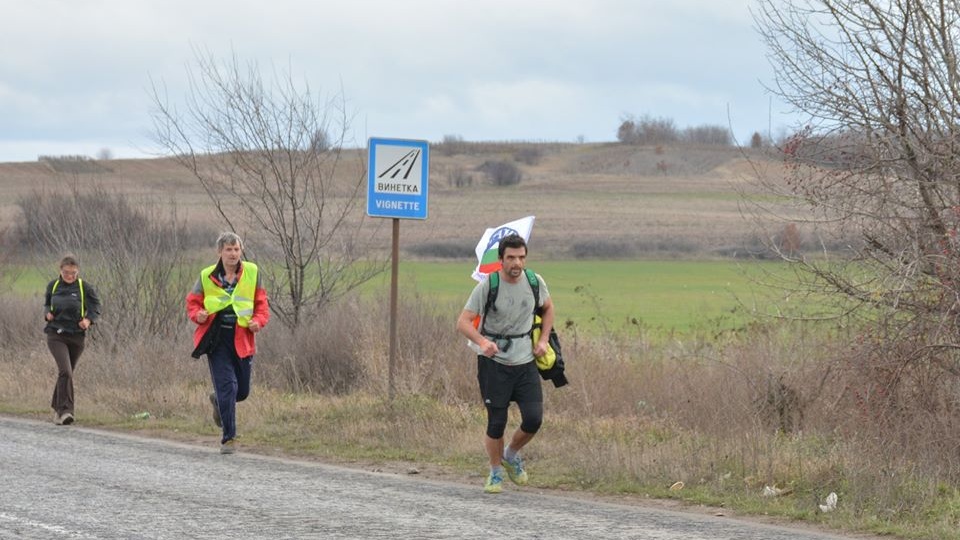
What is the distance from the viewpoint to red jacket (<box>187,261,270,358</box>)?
1324 centimetres

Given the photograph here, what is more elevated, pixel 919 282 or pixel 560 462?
pixel 919 282

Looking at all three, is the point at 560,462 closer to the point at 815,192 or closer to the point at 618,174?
the point at 815,192

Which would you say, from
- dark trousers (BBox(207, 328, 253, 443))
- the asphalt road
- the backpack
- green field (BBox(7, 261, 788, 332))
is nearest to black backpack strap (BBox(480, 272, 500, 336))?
the backpack

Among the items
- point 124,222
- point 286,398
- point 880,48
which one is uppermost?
point 880,48

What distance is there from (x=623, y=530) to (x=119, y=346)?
13287 millimetres

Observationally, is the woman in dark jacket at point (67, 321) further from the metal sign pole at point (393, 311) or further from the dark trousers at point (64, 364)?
the metal sign pole at point (393, 311)

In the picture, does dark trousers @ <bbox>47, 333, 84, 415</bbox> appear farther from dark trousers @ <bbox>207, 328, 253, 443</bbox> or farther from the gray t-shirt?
the gray t-shirt

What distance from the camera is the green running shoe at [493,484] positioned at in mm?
11188

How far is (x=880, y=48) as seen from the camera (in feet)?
41.7

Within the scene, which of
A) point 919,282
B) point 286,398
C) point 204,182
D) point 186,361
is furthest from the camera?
point 204,182

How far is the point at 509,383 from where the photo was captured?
36.4ft

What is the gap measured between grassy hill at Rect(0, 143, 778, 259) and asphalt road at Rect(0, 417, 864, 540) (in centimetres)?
988

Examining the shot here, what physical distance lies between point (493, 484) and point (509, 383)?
2.60 feet

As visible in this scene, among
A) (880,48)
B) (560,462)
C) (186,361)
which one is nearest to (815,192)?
(880,48)
